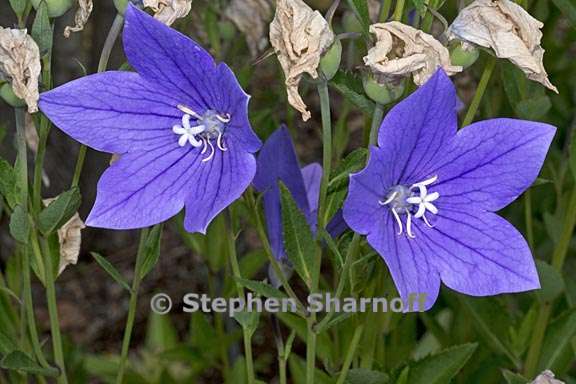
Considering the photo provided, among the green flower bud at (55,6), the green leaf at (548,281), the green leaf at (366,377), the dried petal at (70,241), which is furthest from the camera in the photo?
the green leaf at (548,281)

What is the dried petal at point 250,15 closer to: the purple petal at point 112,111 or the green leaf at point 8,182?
the purple petal at point 112,111

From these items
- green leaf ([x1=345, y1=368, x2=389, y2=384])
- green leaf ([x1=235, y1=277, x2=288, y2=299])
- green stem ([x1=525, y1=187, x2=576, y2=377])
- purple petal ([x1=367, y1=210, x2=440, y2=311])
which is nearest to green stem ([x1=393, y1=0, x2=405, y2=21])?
purple petal ([x1=367, y1=210, x2=440, y2=311])

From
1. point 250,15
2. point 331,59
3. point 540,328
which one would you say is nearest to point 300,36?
point 331,59

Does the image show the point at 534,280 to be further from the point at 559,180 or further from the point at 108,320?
the point at 108,320

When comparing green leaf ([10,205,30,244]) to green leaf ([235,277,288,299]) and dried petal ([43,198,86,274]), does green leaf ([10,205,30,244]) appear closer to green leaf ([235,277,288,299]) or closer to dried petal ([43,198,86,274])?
dried petal ([43,198,86,274])

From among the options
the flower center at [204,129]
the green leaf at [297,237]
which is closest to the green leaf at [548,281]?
the green leaf at [297,237]

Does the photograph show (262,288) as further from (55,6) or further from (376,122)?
(55,6)
